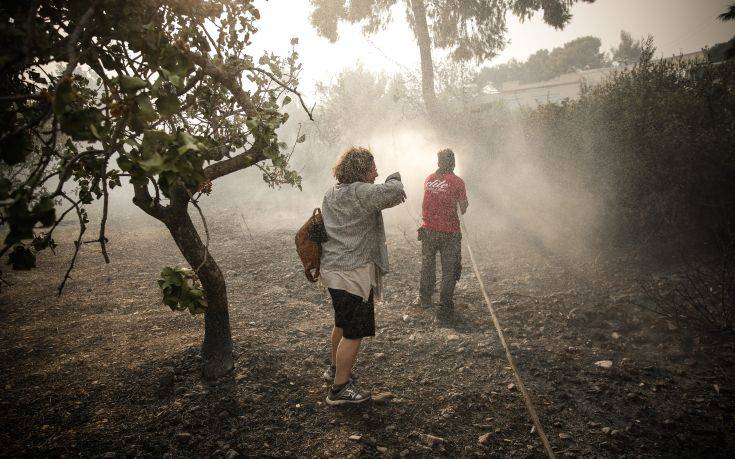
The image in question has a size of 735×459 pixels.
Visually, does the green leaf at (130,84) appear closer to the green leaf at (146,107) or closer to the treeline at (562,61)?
the green leaf at (146,107)

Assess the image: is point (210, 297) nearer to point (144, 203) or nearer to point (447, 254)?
point (144, 203)

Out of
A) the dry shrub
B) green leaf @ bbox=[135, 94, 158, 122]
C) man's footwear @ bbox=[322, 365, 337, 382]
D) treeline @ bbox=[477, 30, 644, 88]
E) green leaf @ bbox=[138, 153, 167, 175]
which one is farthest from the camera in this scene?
treeline @ bbox=[477, 30, 644, 88]

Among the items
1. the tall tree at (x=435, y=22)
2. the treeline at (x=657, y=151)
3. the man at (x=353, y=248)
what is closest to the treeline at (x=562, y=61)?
the tall tree at (x=435, y=22)

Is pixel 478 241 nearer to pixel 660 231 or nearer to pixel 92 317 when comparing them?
pixel 660 231

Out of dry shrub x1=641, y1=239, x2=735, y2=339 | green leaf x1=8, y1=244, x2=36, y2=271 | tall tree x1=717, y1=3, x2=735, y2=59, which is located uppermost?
tall tree x1=717, y1=3, x2=735, y2=59

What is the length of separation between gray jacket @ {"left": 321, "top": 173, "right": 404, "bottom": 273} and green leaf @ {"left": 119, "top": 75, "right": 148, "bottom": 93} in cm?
180

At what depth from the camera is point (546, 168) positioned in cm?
849

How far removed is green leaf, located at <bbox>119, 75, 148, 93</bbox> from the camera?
1314 millimetres

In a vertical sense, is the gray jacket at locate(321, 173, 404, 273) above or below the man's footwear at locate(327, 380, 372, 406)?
above

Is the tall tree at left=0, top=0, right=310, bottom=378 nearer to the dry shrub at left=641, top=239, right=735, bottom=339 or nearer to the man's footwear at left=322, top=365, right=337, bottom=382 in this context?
the man's footwear at left=322, top=365, right=337, bottom=382

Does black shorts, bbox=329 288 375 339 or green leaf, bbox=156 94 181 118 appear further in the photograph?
black shorts, bbox=329 288 375 339

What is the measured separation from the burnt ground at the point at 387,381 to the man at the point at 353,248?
28.3 inches

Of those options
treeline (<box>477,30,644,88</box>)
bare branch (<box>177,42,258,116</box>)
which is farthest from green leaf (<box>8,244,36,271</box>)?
treeline (<box>477,30,644,88</box>)

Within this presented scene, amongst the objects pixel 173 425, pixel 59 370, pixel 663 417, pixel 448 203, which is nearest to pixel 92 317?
pixel 59 370
